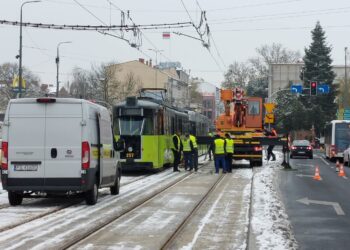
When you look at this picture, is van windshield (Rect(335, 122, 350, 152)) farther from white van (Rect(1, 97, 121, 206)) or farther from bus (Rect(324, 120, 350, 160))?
white van (Rect(1, 97, 121, 206))

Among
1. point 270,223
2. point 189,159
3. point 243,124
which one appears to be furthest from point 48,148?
point 243,124

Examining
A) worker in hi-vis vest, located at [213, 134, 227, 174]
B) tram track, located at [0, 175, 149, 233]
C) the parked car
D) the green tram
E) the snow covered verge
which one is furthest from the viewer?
the parked car

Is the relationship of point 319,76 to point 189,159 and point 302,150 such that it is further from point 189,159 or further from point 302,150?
point 189,159

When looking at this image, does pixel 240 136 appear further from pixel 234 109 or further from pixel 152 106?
pixel 152 106

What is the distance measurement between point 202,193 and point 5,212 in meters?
6.08

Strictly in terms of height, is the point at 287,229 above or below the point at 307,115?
below

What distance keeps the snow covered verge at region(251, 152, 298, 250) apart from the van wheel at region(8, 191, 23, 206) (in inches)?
203

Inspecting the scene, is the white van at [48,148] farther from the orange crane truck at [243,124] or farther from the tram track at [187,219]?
the orange crane truck at [243,124]

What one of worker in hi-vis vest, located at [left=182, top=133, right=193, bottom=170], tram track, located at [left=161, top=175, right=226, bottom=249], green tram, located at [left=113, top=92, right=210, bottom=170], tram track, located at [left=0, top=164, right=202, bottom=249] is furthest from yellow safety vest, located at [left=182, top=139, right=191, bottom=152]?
tram track, located at [left=0, top=164, right=202, bottom=249]

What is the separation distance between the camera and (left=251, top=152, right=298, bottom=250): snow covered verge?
966cm

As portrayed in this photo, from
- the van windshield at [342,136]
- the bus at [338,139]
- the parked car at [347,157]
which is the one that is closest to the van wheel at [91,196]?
the parked car at [347,157]

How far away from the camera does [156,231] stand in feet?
35.3

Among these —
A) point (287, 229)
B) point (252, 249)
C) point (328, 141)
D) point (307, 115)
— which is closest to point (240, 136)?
point (328, 141)

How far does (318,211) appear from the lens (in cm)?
1392
